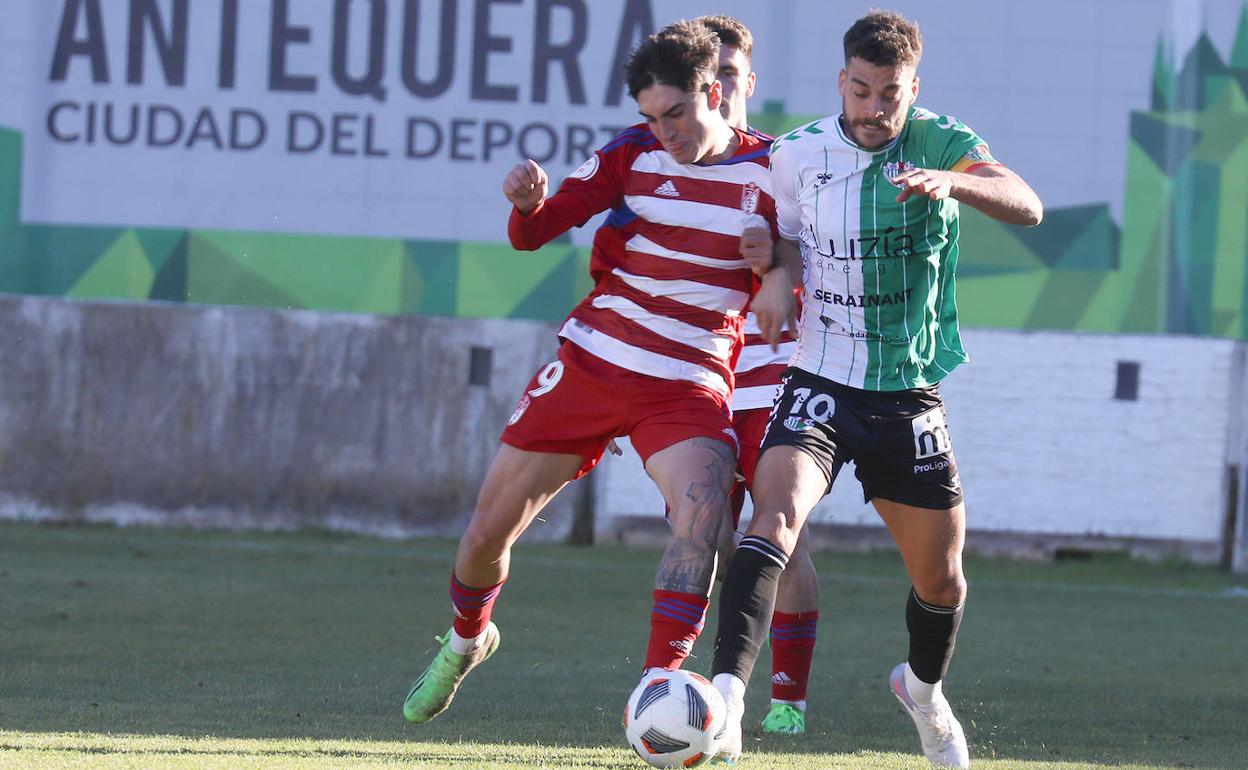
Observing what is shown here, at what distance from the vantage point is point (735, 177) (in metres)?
5.71

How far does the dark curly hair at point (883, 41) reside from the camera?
5.05 m

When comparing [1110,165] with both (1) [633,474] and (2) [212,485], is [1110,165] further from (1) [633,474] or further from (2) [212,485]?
(2) [212,485]

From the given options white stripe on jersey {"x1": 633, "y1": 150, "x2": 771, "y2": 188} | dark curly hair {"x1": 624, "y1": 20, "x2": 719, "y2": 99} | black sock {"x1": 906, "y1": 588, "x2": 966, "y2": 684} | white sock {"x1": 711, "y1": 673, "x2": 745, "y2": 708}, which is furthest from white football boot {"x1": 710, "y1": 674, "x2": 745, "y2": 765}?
dark curly hair {"x1": 624, "y1": 20, "x2": 719, "y2": 99}

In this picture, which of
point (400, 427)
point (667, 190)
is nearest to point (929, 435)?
point (667, 190)

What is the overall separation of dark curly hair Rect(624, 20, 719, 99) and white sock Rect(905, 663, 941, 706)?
1970 mm

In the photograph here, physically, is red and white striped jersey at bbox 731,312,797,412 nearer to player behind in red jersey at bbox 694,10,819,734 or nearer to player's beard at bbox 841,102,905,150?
player behind in red jersey at bbox 694,10,819,734

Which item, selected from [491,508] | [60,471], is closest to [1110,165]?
[60,471]

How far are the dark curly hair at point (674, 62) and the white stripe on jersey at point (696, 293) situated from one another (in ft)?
2.03

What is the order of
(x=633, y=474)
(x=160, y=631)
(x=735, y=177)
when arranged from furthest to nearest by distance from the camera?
(x=633, y=474)
(x=160, y=631)
(x=735, y=177)

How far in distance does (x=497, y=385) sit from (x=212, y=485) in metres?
2.61

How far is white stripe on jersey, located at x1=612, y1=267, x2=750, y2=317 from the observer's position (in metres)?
5.70

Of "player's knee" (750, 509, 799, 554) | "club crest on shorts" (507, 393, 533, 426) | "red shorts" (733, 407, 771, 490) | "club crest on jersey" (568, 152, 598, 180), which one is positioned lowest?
"player's knee" (750, 509, 799, 554)

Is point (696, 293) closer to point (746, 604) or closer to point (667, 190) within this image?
point (667, 190)

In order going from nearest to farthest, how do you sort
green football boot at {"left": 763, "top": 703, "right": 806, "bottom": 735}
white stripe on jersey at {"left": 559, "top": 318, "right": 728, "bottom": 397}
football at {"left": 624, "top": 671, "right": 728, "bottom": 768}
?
football at {"left": 624, "top": 671, "right": 728, "bottom": 768}, white stripe on jersey at {"left": 559, "top": 318, "right": 728, "bottom": 397}, green football boot at {"left": 763, "top": 703, "right": 806, "bottom": 735}
